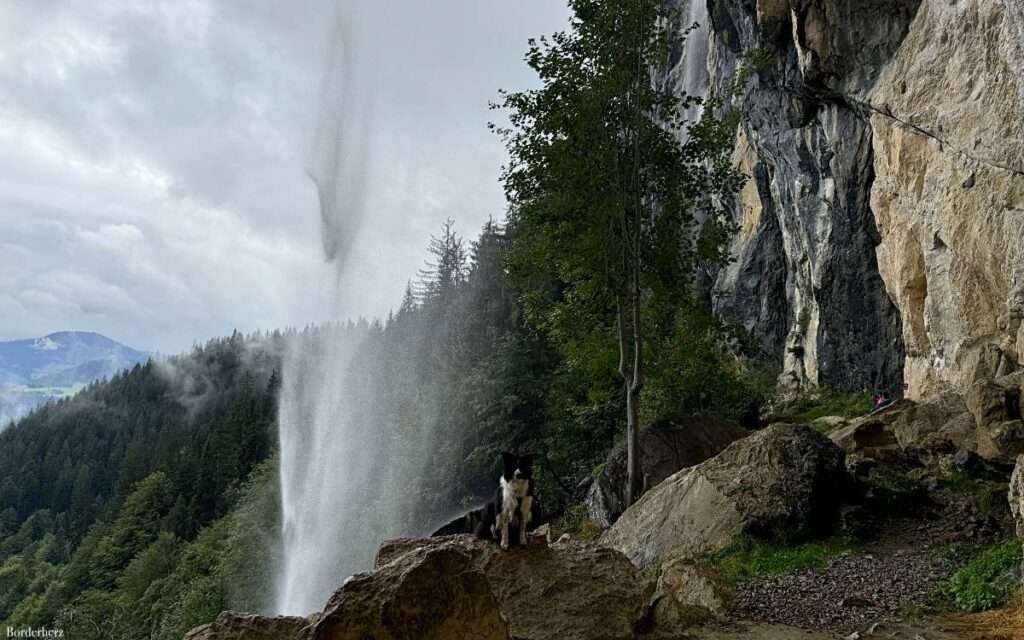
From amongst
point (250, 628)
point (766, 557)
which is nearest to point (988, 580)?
point (766, 557)

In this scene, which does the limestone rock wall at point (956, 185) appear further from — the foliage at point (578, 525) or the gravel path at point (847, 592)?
the foliage at point (578, 525)

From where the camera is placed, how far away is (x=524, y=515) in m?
5.62

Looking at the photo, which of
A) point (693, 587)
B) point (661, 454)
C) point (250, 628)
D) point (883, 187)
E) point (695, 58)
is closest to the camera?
point (250, 628)

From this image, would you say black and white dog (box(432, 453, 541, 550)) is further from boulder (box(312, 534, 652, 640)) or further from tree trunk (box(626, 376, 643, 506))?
tree trunk (box(626, 376, 643, 506))

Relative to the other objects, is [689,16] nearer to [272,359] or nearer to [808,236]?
[808,236]

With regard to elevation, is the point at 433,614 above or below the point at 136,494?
below

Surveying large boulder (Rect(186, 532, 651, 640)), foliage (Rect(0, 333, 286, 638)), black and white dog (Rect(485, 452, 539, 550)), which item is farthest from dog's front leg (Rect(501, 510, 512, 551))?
A: foliage (Rect(0, 333, 286, 638))

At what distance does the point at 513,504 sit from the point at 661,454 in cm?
847

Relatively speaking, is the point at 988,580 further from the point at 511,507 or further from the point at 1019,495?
the point at 511,507

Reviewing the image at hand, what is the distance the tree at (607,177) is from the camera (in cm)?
1280

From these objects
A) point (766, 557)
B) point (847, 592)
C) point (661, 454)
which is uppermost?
point (661, 454)

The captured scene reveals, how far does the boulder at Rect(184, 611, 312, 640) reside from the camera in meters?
4.17

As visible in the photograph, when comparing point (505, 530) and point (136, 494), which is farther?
point (136, 494)

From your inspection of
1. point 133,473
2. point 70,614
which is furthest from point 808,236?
point 133,473
